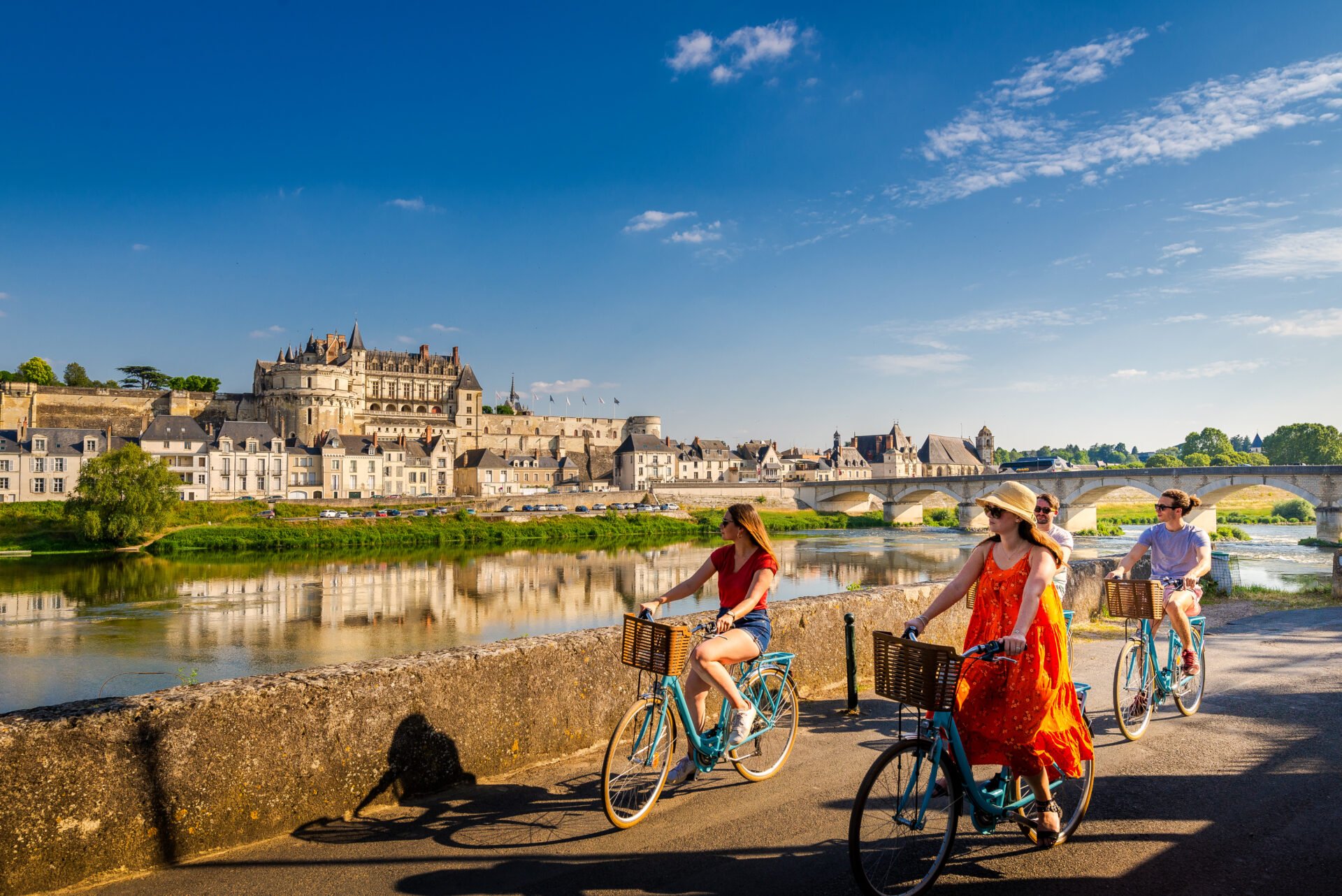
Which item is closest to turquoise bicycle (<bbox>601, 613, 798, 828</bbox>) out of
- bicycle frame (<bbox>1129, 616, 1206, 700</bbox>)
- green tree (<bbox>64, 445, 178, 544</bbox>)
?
bicycle frame (<bbox>1129, 616, 1206, 700</bbox>)

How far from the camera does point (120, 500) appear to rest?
40.8 meters

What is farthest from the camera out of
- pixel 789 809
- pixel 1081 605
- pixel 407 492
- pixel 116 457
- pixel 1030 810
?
pixel 407 492

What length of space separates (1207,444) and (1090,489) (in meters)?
75.2

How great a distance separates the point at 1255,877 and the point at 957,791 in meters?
1.20

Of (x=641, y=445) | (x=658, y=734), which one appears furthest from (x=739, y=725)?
(x=641, y=445)

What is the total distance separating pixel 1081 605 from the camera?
30.2ft

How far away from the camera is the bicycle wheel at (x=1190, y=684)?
5.39 metres

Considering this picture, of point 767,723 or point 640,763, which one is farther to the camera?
point 767,723

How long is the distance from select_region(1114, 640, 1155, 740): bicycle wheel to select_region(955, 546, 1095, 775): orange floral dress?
1.89 m

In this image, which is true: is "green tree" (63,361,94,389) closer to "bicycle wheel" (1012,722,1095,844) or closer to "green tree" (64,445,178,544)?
"green tree" (64,445,178,544)

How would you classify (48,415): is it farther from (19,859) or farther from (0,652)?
(19,859)

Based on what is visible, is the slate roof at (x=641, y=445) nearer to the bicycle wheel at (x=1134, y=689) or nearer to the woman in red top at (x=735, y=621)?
the bicycle wheel at (x=1134, y=689)

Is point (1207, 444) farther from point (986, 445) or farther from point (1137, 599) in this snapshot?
point (1137, 599)

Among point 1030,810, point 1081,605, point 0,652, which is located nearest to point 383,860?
point 1030,810
